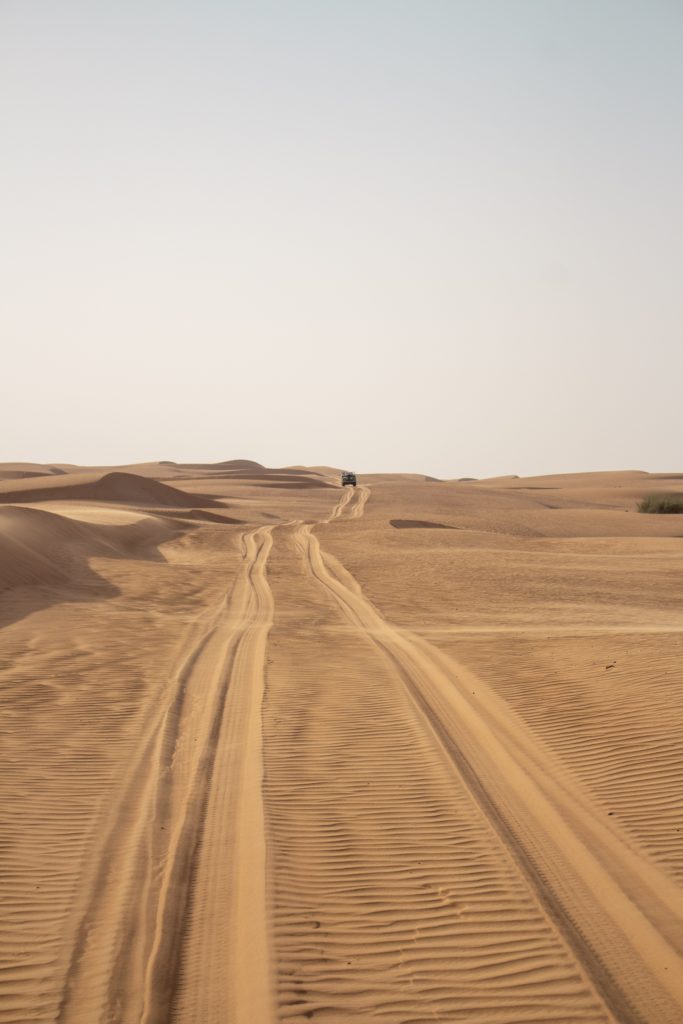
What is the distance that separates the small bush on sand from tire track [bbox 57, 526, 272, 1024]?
4759 cm

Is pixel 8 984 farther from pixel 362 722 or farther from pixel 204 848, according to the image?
pixel 362 722

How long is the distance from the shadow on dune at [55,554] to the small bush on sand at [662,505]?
106 feet

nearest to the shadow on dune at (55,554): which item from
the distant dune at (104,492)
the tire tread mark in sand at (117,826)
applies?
the tire tread mark in sand at (117,826)

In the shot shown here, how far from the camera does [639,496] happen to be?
76125 millimetres

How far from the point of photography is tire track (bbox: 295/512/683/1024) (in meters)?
4.86

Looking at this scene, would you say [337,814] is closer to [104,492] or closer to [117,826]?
[117,826]

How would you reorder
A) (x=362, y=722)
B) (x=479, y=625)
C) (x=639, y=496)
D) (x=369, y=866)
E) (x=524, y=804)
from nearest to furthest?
(x=369, y=866), (x=524, y=804), (x=362, y=722), (x=479, y=625), (x=639, y=496)

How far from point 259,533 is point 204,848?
29447 mm

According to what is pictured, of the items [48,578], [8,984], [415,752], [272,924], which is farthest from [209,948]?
[48,578]

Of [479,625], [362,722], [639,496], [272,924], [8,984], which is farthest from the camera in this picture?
[639,496]

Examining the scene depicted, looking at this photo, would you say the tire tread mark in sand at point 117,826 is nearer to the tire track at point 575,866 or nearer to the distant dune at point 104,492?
the tire track at point 575,866

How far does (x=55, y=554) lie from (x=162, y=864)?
60.4ft

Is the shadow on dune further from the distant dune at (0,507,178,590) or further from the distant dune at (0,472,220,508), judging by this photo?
the distant dune at (0,472,220,508)

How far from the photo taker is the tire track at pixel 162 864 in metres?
4.71
